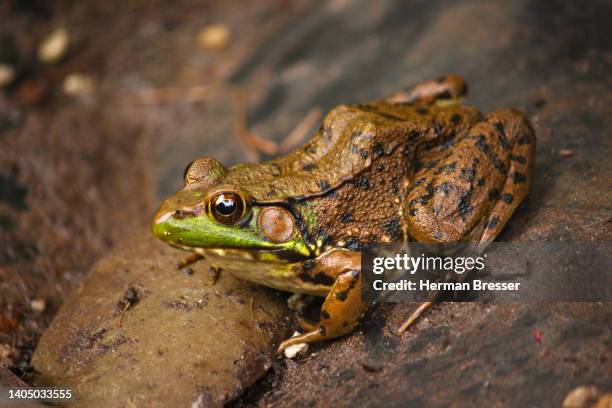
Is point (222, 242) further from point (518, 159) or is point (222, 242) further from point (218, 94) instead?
point (218, 94)

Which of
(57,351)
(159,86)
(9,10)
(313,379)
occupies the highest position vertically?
(9,10)

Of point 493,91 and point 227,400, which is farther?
point 493,91

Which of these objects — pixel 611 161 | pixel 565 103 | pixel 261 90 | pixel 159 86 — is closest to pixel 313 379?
pixel 611 161

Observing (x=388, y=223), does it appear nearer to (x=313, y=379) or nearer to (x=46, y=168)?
(x=313, y=379)

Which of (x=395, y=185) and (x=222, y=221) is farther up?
(x=222, y=221)

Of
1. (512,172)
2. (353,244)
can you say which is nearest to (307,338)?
(353,244)

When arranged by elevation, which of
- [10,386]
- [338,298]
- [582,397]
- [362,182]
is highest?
[362,182]

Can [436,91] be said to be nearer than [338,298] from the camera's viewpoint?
No
